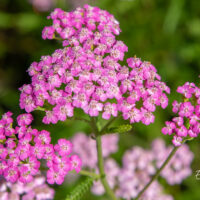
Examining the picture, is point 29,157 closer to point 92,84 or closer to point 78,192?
point 78,192

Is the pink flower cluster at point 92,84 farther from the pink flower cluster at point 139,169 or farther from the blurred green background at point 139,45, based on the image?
the blurred green background at point 139,45

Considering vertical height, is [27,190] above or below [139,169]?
below

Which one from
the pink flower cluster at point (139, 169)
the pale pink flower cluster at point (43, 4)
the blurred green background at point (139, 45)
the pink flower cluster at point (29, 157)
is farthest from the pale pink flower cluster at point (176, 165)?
the pale pink flower cluster at point (43, 4)

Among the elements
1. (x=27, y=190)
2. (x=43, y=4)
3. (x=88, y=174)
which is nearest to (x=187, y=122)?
(x=88, y=174)

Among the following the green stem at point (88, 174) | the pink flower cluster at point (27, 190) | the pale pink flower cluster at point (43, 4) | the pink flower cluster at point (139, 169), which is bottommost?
the green stem at point (88, 174)

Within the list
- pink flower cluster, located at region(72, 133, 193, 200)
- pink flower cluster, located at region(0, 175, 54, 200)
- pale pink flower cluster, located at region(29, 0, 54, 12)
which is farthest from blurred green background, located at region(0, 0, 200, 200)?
pink flower cluster, located at region(0, 175, 54, 200)
